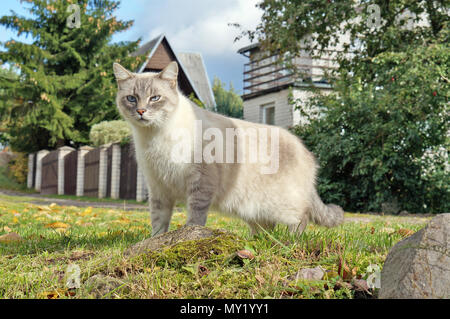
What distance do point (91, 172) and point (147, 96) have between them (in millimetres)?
14712

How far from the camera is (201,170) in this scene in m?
3.34

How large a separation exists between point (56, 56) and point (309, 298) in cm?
2184

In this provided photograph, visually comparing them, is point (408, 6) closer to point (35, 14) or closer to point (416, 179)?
point (416, 179)

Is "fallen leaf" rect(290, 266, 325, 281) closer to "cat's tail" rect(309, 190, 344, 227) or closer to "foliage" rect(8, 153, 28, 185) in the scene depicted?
"cat's tail" rect(309, 190, 344, 227)

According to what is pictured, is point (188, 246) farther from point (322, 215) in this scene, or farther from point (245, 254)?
point (322, 215)

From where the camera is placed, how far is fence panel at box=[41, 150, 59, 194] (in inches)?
793

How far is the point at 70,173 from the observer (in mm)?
19031

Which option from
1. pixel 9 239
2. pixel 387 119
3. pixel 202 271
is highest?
pixel 387 119

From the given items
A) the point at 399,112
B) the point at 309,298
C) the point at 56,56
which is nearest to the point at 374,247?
the point at 309,298

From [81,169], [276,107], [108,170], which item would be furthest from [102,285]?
[276,107]

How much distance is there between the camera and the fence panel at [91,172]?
16766 mm

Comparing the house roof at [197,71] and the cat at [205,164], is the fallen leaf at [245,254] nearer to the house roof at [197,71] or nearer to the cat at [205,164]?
the cat at [205,164]

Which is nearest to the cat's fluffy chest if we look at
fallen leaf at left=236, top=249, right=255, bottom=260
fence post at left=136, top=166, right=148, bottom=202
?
fallen leaf at left=236, top=249, right=255, bottom=260

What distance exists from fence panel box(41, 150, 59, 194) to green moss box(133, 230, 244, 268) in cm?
1935
